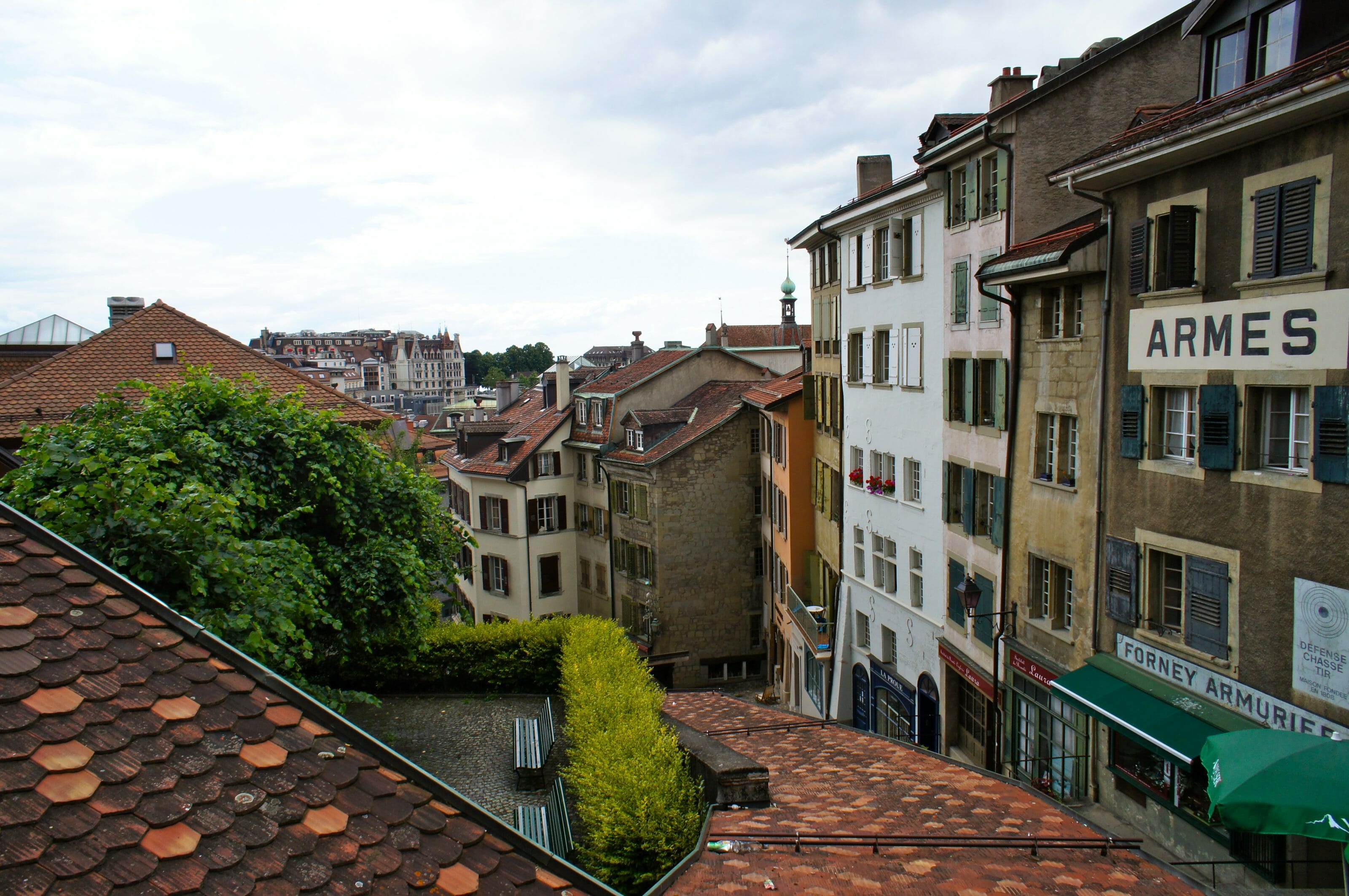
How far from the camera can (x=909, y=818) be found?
1319 cm

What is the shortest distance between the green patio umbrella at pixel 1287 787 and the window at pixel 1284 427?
3.43m

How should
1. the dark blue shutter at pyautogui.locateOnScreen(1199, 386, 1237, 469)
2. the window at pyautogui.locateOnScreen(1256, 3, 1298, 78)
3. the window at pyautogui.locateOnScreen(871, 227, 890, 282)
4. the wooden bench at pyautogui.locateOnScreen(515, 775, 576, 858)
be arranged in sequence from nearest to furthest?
the window at pyautogui.locateOnScreen(1256, 3, 1298, 78) < the dark blue shutter at pyautogui.locateOnScreen(1199, 386, 1237, 469) < the wooden bench at pyautogui.locateOnScreen(515, 775, 576, 858) < the window at pyautogui.locateOnScreen(871, 227, 890, 282)

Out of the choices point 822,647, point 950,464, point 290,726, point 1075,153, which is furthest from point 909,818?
point 822,647

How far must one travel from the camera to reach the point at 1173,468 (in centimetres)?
1327

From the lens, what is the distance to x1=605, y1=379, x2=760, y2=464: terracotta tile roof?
Answer: 3709 cm

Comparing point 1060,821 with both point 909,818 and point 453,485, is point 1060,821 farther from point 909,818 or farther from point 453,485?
point 453,485

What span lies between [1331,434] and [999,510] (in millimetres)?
8155

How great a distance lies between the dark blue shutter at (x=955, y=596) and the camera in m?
20.6

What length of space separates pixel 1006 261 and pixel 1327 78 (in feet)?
24.9

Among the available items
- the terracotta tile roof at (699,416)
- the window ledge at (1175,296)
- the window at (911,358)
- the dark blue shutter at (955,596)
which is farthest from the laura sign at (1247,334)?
Answer: the terracotta tile roof at (699,416)

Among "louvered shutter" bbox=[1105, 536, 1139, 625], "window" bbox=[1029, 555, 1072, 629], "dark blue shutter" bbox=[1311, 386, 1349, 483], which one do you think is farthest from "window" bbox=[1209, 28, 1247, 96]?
"window" bbox=[1029, 555, 1072, 629]

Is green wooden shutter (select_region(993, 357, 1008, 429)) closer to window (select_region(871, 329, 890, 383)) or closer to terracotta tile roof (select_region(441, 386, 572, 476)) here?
window (select_region(871, 329, 890, 383))

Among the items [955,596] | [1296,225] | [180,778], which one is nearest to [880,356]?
[955,596]

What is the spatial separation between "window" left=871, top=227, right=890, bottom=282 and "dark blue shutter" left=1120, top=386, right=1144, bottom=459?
11.1 metres
